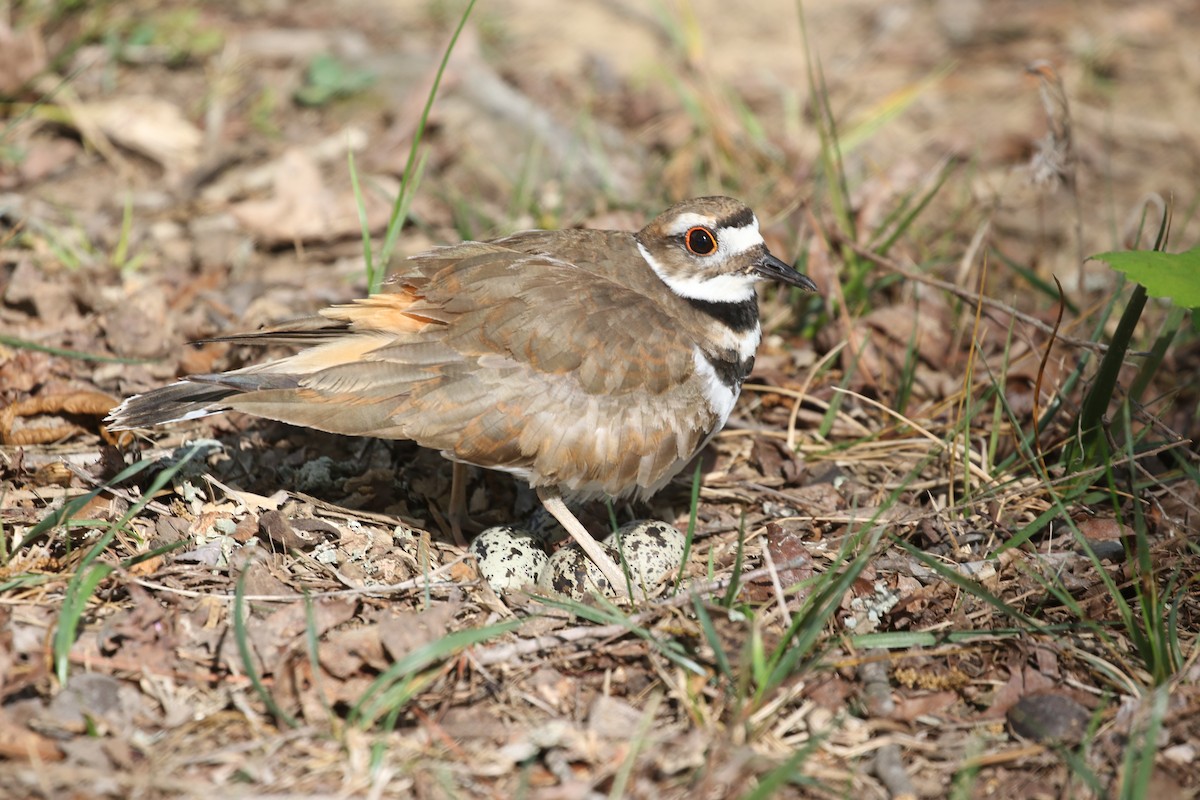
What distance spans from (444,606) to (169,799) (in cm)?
107

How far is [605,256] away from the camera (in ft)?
15.3

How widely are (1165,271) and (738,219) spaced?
164cm

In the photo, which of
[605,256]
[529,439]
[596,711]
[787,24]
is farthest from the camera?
[787,24]

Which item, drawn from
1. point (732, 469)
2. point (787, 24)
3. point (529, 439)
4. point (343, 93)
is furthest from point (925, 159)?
point (529, 439)

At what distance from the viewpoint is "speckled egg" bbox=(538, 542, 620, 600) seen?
4148 mm

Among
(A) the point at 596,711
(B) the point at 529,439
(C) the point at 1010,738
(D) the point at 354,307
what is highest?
(D) the point at 354,307

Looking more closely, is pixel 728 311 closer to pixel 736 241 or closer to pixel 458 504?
pixel 736 241

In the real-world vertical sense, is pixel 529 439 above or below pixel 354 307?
below

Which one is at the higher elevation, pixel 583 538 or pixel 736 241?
pixel 736 241

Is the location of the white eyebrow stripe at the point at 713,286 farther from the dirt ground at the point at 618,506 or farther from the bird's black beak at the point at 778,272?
the dirt ground at the point at 618,506

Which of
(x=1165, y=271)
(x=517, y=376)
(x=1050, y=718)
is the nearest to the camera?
(x=1050, y=718)

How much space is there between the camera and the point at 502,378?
4.11 m

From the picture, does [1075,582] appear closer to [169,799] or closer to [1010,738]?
[1010,738]

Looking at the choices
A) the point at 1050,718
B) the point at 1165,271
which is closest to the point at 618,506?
the point at 1050,718
